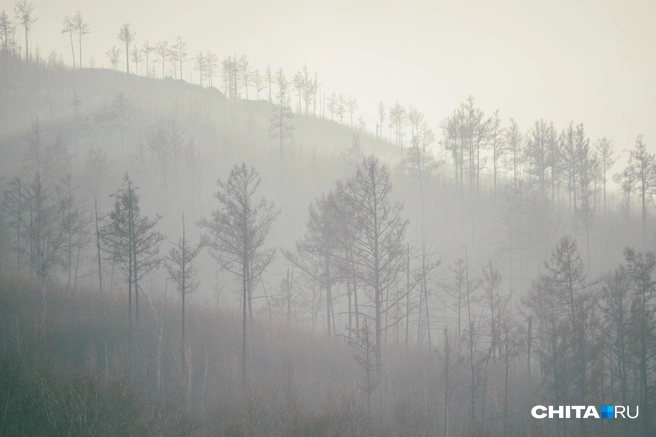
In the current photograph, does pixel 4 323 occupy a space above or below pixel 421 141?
below

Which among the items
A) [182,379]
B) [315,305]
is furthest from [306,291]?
[182,379]

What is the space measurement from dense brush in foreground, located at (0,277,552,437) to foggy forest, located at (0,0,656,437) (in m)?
0.12

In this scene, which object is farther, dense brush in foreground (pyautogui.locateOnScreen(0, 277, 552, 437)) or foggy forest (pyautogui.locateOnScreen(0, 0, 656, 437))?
foggy forest (pyautogui.locateOnScreen(0, 0, 656, 437))

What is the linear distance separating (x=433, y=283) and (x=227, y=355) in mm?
25413

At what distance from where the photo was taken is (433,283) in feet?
146

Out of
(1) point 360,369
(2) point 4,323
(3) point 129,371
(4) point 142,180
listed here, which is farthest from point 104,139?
(1) point 360,369

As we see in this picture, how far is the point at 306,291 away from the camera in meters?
37.9

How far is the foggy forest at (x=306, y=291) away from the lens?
18297 mm

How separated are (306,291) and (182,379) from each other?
Result: 17493 mm

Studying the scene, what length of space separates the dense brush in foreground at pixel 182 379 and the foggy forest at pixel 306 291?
12 centimetres

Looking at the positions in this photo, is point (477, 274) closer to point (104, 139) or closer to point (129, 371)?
point (129, 371)

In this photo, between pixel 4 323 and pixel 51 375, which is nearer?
pixel 51 375

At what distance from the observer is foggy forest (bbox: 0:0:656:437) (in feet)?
60.0

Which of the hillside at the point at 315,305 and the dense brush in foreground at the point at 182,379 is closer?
the dense brush in foreground at the point at 182,379
